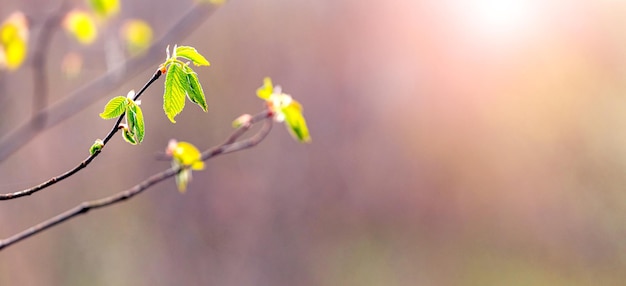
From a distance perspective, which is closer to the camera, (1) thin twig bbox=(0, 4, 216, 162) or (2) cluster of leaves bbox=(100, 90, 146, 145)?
(2) cluster of leaves bbox=(100, 90, 146, 145)

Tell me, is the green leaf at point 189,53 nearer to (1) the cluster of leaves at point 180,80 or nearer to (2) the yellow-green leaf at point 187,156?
(1) the cluster of leaves at point 180,80

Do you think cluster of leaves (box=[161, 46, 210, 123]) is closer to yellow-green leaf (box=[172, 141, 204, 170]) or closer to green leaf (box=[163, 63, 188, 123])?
green leaf (box=[163, 63, 188, 123])

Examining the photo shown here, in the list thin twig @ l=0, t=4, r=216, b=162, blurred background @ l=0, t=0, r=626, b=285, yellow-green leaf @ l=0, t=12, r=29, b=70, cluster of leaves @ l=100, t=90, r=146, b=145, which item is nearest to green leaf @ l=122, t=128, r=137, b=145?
cluster of leaves @ l=100, t=90, r=146, b=145

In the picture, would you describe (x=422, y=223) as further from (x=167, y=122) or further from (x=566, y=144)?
(x=167, y=122)

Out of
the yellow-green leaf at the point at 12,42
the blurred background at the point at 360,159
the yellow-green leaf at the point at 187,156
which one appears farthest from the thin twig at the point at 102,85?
the yellow-green leaf at the point at 187,156

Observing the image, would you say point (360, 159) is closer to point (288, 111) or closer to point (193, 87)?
point (288, 111)

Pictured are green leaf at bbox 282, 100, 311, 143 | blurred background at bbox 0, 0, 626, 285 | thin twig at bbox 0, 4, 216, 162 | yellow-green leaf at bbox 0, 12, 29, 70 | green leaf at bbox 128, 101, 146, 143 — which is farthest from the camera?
blurred background at bbox 0, 0, 626, 285
